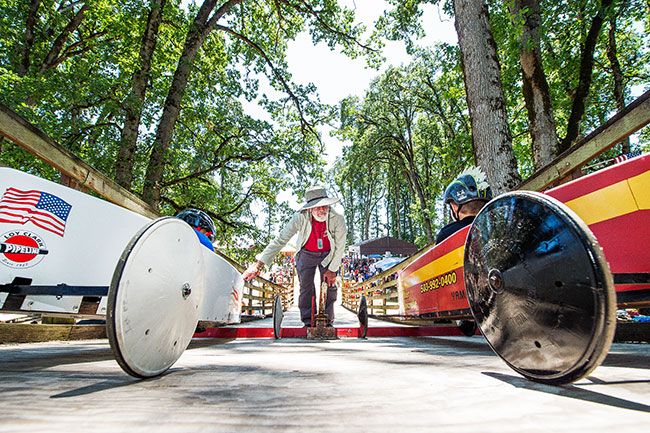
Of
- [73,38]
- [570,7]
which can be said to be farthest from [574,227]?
[73,38]

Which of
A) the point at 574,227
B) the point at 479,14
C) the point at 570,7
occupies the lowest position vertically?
the point at 574,227

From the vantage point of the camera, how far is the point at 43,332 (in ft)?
12.6

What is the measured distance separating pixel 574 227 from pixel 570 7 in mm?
8616

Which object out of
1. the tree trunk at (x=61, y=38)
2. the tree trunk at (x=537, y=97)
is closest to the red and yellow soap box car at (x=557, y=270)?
the tree trunk at (x=537, y=97)

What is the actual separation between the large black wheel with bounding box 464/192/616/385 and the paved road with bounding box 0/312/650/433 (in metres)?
0.13

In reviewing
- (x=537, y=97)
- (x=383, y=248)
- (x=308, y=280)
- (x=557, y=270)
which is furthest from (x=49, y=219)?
(x=383, y=248)

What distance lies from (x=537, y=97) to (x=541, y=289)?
7.13 m

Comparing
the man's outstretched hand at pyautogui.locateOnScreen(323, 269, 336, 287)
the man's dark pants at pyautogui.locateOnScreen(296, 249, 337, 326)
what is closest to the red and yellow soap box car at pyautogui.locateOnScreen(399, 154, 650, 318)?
the man's outstretched hand at pyautogui.locateOnScreen(323, 269, 336, 287)

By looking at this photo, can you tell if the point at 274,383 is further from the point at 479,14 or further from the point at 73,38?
the point at 73,38

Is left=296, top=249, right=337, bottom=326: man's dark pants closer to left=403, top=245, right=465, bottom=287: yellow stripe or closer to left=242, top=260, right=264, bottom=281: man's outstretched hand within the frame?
left=242, top=260, right=264, bottom=281: man's outstretched hand

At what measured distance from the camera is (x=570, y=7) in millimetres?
7391

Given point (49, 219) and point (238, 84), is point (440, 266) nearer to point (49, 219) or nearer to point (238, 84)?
point (49, 219)

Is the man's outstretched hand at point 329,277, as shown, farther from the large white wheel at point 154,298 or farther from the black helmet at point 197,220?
the large white wheel at point 154,298

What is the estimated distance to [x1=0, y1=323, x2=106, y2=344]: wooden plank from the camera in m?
3.61
